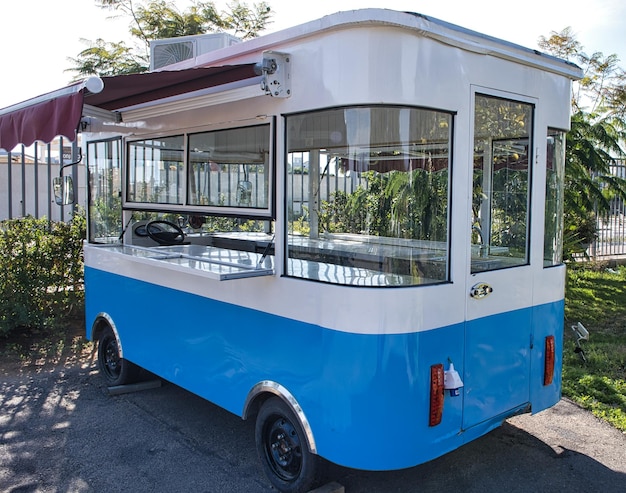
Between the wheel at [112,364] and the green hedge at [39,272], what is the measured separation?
1.54 meters

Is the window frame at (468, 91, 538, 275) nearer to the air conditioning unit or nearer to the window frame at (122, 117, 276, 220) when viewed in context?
the window frame at (122, 117, 276, 220)

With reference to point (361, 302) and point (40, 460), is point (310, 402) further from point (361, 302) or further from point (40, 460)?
point (40, 460)

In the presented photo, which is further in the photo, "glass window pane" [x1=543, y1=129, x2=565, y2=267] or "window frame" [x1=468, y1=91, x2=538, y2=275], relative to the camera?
"glass window pane" [x1=543, y1=129, x2=565, y2=267]

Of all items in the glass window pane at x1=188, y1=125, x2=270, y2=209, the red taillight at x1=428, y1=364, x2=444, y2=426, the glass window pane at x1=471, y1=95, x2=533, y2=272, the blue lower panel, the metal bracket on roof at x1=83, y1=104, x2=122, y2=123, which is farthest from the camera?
the metal bracket on roof at x1=83, y1=104, x2=122, y2=123

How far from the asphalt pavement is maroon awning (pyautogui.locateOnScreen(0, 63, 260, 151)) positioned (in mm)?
2039

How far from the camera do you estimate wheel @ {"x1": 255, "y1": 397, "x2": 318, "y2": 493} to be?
313 centimetres

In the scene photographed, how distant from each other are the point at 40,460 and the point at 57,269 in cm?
333

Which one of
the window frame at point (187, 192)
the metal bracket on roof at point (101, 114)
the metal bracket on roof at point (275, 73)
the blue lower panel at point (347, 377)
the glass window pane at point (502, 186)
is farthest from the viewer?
the metal bracket on roof at point (101, 114)

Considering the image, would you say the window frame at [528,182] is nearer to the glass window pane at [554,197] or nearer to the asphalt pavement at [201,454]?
the glass window pane at [554,197]

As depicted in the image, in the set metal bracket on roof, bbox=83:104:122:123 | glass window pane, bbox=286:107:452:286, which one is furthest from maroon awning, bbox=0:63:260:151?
glass window pane, bbox=286:107:452:286

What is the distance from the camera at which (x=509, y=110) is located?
3432 mm

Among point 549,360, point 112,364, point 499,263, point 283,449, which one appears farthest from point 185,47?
point 549,360

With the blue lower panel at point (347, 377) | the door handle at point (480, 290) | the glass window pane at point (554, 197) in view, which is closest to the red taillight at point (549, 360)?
the blue lower panel at point (347, 377)

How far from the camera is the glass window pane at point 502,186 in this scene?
11.2ft
